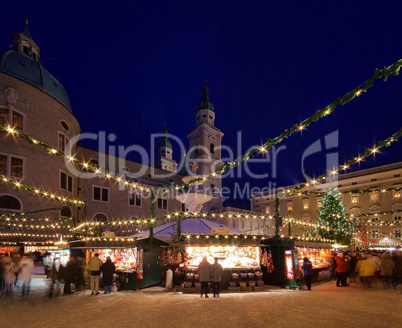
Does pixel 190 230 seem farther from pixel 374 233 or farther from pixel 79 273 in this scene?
pixel 374 233

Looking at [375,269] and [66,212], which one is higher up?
[66,212]

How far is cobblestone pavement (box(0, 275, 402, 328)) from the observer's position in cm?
826

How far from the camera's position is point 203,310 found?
32.3 feet

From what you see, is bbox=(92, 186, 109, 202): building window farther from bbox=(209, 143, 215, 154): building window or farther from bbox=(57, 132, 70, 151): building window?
bbox=(209, 143, 215, 154): building window

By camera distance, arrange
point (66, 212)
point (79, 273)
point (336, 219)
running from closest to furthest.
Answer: point (79, 273) → point (66, 212) → point (336, 219)

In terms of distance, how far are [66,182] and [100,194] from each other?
8.91m

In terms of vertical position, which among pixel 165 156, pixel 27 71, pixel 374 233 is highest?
pixel 27 71

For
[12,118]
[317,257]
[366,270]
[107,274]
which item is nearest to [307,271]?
[366,270]

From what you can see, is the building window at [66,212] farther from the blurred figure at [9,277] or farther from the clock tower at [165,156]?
the clock tower at [165,156]

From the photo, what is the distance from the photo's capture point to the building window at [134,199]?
161ft

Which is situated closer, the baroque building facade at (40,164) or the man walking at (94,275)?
the man walking at (94,275)

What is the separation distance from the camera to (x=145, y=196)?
51562mm

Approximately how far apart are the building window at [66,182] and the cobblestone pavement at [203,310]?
2307 cm

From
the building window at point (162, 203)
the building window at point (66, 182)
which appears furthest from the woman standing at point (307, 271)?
the building window at point (162, 203)
